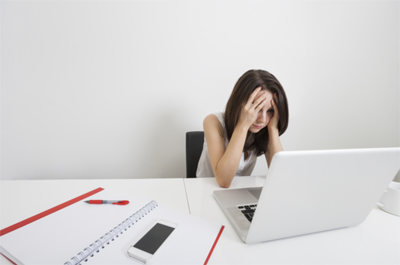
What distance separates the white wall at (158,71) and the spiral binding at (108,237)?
0.80m

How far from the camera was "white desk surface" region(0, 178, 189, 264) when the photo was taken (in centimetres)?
53

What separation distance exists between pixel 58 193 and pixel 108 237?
14.1 inches

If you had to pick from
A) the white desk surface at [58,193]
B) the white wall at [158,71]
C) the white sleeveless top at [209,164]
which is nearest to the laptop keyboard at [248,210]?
the white desk surface at [58,193]

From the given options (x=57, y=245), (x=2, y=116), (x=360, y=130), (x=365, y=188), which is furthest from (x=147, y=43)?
(x=360, y=130)

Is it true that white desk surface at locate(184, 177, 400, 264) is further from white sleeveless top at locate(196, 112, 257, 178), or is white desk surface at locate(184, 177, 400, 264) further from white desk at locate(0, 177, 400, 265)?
white sleeveless top at locate(196, 112, 257, 178)

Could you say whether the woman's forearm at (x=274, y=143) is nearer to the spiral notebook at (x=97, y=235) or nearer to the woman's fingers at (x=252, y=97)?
the woman's fingers at (x=252, y=97)

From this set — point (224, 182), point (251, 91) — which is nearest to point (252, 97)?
point (251, 91)

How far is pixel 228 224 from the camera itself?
1.68 feet

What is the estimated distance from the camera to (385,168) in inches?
17.4

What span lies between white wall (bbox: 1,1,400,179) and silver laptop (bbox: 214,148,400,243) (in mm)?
919

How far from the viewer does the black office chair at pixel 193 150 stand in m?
1.10

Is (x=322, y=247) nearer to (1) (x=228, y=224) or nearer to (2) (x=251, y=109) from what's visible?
(1) (x=228, y=224)

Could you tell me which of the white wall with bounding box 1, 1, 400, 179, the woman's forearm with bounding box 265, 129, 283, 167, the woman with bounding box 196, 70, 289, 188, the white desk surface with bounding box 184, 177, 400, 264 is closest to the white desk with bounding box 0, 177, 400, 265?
the white desk surface with bounding box 184, 177, 400, 264

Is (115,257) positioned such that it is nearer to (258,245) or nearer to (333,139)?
(258,245)
